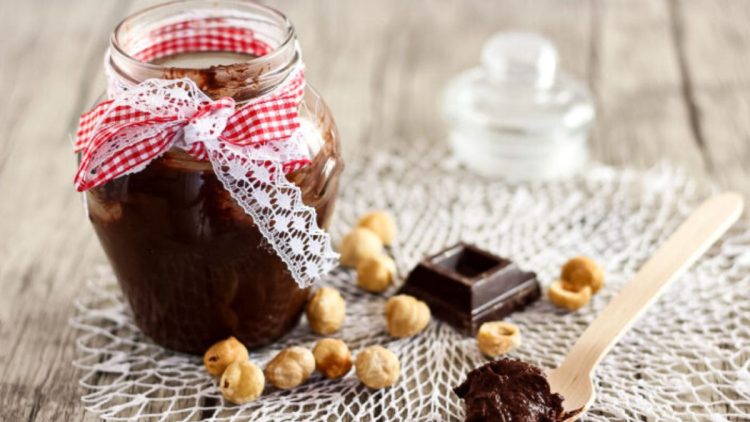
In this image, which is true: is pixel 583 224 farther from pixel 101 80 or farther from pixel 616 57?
pixel 101 80

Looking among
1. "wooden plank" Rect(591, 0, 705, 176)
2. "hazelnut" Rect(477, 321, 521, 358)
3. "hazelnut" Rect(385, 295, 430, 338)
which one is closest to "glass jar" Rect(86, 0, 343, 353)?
"hazelnut" Rect(385, 295, 430, 338)

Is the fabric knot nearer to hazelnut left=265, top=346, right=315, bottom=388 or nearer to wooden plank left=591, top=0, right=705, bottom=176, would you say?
hazelnut left=265, top=346, right=315, bottom=388

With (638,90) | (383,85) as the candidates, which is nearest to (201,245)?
(383,85)

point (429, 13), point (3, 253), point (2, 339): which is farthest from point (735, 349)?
point (429, 13)

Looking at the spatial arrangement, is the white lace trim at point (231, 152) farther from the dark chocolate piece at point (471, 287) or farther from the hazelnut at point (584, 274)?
the hazelnut at point (584, 274)

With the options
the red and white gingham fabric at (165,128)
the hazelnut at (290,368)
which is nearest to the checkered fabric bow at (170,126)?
the red and white gingham fabric at (165,128)
